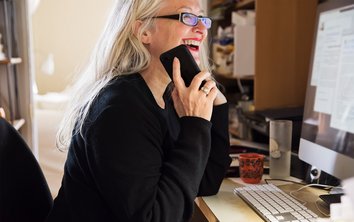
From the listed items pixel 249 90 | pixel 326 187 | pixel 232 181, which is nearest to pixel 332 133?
pixel 326 187

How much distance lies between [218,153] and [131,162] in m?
0.38

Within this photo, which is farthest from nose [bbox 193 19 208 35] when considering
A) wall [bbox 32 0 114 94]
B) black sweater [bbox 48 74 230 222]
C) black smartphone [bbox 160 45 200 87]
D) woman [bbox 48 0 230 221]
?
wall [bbox 32 0 114 94]

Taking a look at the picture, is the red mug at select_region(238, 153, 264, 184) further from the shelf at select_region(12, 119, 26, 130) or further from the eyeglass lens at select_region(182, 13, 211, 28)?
the shelf at select_region(12, 119, 26, 130)

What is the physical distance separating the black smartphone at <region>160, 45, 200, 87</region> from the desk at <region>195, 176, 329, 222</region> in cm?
31

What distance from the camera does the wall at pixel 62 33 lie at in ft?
14.7

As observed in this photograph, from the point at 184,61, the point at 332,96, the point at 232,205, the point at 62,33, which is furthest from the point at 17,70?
the point at 62,33

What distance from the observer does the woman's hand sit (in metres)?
0.88

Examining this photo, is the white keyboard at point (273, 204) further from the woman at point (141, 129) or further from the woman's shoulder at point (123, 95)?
→ the woman's shoulder at point (123, 95)

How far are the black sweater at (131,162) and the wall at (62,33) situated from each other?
3.70 meters

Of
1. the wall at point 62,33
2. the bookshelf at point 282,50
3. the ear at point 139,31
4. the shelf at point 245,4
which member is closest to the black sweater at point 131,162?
the ear at point 139,31

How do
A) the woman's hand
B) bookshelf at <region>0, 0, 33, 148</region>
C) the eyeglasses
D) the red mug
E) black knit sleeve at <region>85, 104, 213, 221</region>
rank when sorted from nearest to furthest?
black knit sleeve at <region>85, 104, 213, 221</region> → the woman's hand → the eyeglasses → the red mug → bookshelf at <region>0, 0, 33, 148</region>

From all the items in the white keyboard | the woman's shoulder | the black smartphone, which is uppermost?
the black smartphone

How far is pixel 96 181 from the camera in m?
0.81

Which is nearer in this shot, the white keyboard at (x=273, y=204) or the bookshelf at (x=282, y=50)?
the white keyboard at (x=273, y=204)
